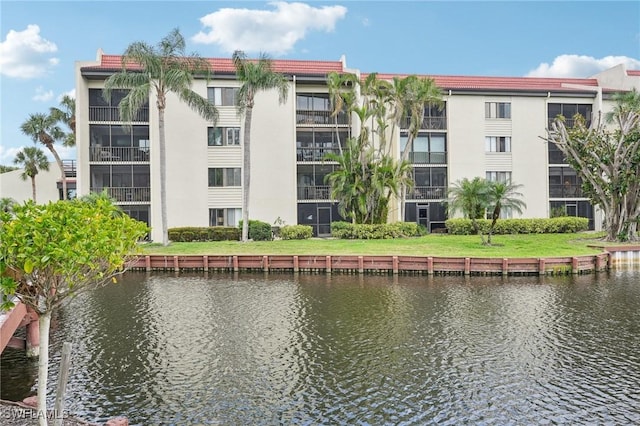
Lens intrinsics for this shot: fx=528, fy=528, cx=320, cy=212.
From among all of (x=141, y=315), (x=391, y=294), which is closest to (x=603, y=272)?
(x=391, y=294)

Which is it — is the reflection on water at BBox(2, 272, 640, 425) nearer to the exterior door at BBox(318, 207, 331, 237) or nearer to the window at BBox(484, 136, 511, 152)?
the exterior door at BBox(318, 207, 331, 237)

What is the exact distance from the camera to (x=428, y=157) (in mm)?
47125

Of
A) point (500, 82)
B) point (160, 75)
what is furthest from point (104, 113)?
point (500, 82)

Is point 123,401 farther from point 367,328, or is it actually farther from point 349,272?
point 349,272

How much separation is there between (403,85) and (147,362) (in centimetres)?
3094

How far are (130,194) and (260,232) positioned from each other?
11515 millimetres

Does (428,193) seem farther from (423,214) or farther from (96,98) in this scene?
(96,98)

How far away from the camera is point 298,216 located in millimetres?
45625

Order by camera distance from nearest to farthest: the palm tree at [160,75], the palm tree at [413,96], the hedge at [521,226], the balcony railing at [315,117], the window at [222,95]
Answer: the palm tree at [160,75]
the palm tree at [413,96]
the hedge at [521,226]
the window at [222,95]
the balcony railing at [315,117]

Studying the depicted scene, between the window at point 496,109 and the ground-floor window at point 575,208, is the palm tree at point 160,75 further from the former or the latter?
the ground-floor window at point 575,208

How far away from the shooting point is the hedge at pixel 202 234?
4075 centimetres

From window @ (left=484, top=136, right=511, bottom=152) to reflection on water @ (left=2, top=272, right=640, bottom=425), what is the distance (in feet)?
78.8

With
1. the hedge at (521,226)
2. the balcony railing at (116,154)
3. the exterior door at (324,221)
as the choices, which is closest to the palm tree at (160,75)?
the balcony railing at (116,154)

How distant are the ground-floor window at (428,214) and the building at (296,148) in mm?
89
